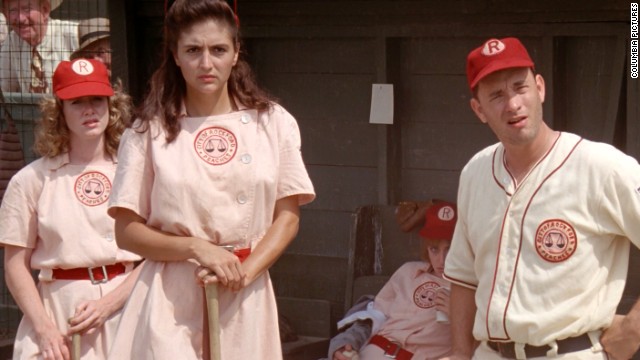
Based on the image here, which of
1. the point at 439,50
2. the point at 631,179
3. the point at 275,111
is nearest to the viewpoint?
the point at 631,179

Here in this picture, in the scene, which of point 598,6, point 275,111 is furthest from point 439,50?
point 275,111

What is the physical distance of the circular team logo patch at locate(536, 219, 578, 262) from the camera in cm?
355

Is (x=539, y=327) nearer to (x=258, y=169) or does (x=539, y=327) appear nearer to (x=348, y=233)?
(x=258, y=169)

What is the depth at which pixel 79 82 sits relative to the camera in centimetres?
501

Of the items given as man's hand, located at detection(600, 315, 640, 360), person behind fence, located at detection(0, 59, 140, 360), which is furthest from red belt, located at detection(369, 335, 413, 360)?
man's hand, located at detection(600, 315, 640, 360)

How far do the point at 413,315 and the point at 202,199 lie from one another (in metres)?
1.93

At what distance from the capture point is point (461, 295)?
3.95 meters

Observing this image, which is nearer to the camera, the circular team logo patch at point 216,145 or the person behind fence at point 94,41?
the circular team logo patch at point 216,145

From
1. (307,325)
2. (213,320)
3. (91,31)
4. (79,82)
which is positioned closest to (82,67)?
(79,82)

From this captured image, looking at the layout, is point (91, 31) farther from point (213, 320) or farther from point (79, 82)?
point (213, 320)

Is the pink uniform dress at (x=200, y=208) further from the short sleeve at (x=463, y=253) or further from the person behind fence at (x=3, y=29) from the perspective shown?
the person behind fence at (x=3, y=29)

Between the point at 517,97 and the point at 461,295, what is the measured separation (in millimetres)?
650

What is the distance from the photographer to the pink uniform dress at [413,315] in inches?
216

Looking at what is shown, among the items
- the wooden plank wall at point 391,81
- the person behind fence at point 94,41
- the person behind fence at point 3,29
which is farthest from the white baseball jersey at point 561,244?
the person behind fence at point 3,29
